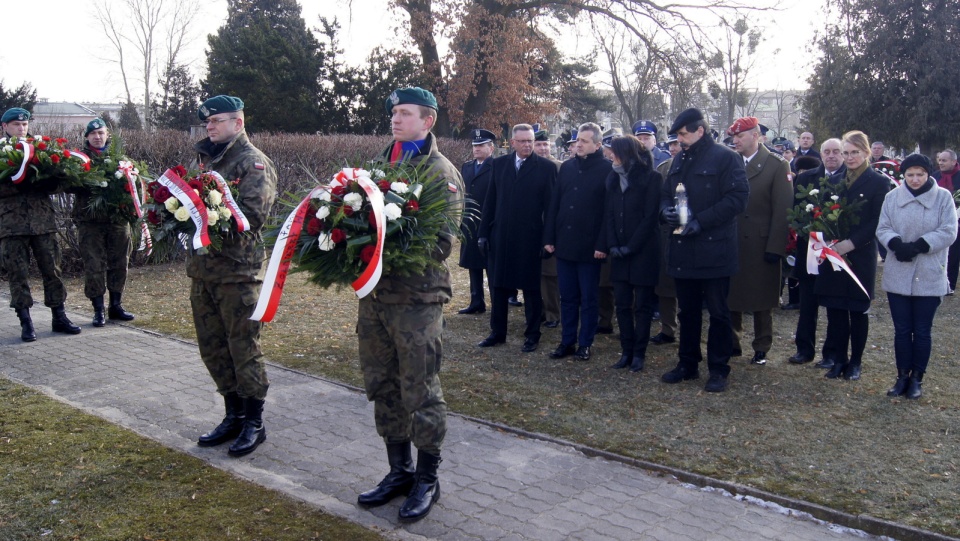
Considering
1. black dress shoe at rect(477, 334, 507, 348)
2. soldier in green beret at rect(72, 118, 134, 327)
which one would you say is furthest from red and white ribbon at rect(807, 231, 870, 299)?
soldier in green beret at rect(72, 118, 134, 327)

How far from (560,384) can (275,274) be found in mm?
3269

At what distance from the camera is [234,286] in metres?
5.11

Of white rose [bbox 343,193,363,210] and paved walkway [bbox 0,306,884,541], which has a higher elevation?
white rose [bbox 343,193,363,210]

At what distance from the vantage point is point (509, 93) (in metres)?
25.8

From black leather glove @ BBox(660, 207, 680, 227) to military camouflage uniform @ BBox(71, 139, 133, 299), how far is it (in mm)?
6082

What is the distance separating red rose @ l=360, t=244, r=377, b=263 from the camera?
397cm

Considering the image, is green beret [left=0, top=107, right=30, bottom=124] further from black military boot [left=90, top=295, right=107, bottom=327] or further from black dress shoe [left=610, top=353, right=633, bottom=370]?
black dress shoe [left=610, top=353, right=633, bottom=370]

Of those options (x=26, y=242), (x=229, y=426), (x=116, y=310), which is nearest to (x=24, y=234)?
(x=26, y=242)

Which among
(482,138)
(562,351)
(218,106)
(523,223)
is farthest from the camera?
(482,138)

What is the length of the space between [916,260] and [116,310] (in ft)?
27.3

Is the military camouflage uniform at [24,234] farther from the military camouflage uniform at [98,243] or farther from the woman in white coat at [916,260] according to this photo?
the woman in white coat at [916,260]

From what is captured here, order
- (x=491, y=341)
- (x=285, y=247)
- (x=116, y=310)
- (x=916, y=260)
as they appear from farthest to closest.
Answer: (x=116, y=310)
(x=491, y=341)
(x=916, y=260)
(x=285, y=247)

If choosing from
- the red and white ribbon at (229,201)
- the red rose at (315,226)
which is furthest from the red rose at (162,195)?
the red rose at (315,226)

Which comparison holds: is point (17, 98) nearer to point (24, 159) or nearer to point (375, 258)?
point (24, 159)
